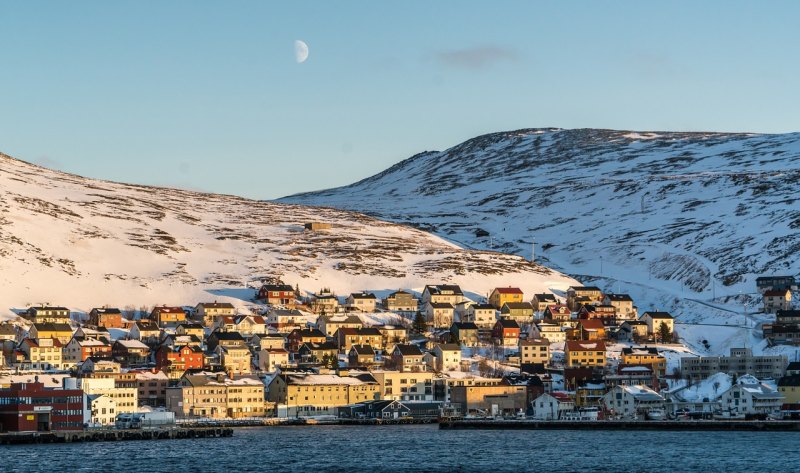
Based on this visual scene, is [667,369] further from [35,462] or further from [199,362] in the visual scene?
[35,462]

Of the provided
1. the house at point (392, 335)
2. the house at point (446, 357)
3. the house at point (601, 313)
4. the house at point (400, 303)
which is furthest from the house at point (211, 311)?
the house at point (601, 313)

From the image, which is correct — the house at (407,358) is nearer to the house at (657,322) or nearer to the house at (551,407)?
the house at (551,407)

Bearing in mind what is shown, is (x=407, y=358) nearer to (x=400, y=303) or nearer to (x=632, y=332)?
(x=632, y=332)

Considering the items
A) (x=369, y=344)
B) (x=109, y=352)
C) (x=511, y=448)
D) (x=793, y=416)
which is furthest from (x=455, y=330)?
(x=511, y=448)

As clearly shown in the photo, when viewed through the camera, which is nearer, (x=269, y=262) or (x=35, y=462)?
(x=35, y=462)

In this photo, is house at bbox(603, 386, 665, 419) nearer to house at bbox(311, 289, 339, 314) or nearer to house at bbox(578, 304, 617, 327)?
house at bbox(578, 304, 617, 327)

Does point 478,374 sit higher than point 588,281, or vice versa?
point 588,281
